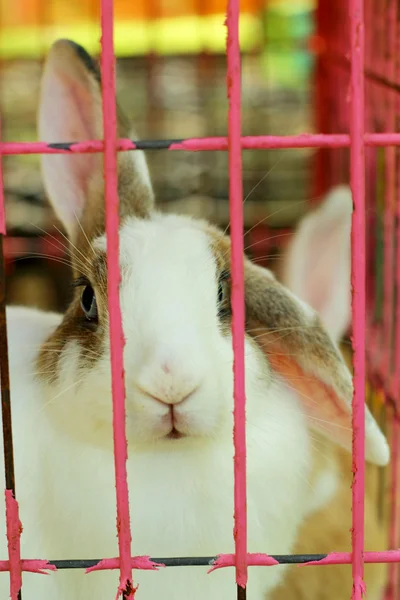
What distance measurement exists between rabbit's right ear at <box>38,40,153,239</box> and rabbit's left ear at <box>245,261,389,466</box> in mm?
234

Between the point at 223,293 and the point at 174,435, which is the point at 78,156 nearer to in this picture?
the point at 223,293

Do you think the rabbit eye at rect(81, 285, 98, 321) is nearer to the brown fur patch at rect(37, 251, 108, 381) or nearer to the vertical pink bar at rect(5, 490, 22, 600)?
the brown fur patch at rect(37, 251, 108, 381)

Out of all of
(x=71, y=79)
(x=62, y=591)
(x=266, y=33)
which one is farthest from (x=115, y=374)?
(x=266, y=33)

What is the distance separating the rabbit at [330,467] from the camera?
4.88ft

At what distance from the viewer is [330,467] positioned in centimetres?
177

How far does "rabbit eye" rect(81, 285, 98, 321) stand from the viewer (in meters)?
1.01

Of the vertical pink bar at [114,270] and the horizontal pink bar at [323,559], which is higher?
the vertical pink bar at [114,270]

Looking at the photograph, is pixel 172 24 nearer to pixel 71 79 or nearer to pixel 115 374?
pixel 71 79

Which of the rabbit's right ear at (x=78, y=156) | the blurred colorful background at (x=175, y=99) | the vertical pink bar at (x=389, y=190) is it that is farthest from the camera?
the blurred colorful background at (x=175, y=99)

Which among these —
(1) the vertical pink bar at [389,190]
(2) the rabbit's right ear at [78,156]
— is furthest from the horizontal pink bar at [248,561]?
(1) the vertical pink bar at [389,190]

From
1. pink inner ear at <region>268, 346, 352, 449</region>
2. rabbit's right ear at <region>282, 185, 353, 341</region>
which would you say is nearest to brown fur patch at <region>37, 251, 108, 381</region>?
pink inner ear at <region>268, 346, 352, 449</region>

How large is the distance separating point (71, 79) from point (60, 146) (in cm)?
41

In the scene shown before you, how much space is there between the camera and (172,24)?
116 inches

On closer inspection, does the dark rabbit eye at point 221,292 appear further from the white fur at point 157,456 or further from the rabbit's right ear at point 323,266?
the rabbit's right ear at point 323,266
